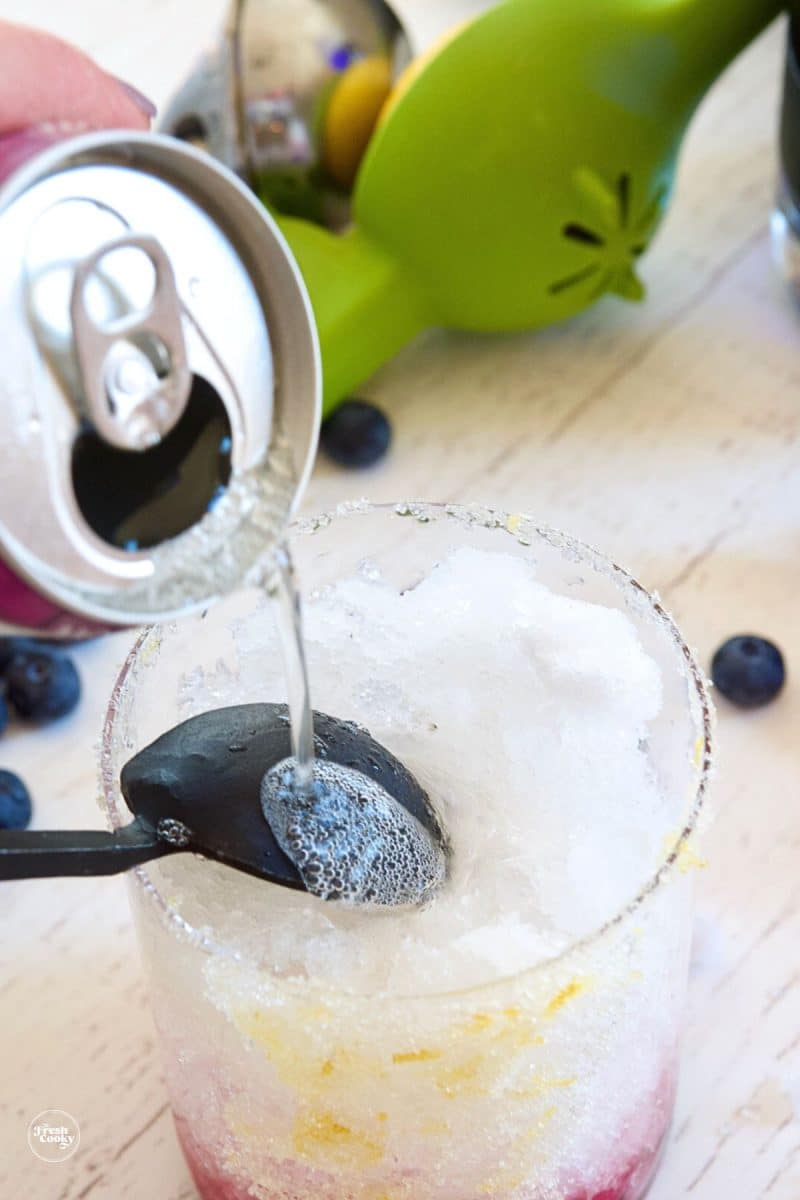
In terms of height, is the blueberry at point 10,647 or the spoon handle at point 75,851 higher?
the spoon handle at point 75,851

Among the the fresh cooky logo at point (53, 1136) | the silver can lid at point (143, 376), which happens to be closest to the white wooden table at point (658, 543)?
the the fresh cooky logo at point (53, 1136)

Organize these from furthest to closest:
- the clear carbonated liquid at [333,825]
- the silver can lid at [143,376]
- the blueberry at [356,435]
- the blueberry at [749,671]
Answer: the blueberry at [356,435]
the blueberry at [749,671]
the clear carbonated liquid at [333,825]
the silver can lid at [143,376]

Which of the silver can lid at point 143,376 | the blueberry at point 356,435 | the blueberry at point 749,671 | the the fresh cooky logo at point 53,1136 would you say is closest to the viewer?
the silver can lid at point 143,376

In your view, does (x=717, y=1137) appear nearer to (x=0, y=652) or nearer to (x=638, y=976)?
(x=638, y=976)

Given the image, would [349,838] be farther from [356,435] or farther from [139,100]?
[356,435]

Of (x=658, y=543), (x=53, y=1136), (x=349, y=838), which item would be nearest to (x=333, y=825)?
(x=349, y=838)

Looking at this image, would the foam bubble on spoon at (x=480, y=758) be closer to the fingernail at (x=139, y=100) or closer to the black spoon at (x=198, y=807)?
the black spoon at (x=198, y=807)
